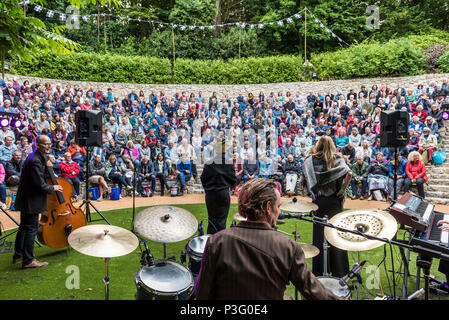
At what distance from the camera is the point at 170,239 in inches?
134

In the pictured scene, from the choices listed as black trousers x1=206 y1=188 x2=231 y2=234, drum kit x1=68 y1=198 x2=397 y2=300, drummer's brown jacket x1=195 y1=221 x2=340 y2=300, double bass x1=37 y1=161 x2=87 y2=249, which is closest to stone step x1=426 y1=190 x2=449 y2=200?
black trousers x1=206 y1=188 x2=231 y2=234

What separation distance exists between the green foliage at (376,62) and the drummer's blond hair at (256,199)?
1902cm

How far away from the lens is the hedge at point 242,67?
18.4m

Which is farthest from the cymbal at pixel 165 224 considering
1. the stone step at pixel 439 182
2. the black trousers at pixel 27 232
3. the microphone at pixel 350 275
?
the stone step at pixel 439 182

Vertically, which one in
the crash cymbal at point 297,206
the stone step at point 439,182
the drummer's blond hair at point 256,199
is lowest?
the stone step at point 439,182

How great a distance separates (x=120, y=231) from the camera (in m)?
3.36

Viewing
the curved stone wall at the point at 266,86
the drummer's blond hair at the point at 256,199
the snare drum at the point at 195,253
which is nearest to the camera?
the drummer's blond hair at the point at 256,199

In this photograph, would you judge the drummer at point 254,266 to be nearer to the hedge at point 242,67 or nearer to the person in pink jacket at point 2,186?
the person in pink jacket at point 2,186

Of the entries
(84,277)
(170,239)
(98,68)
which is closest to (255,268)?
(170,239)

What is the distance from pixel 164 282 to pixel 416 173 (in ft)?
30.3

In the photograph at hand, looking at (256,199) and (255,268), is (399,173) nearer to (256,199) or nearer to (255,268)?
(256,199)

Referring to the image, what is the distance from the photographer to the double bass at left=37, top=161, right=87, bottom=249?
5207 millimetres

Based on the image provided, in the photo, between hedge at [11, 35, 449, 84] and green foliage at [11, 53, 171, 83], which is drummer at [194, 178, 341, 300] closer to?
green foliage at [11, 53, 171, 83]
